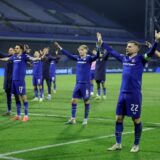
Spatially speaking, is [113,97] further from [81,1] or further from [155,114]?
[81,1]

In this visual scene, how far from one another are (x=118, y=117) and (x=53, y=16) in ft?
169

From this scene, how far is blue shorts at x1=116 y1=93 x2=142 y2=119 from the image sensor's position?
1003cm

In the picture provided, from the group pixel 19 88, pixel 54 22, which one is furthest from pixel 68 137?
A: pixel 54 22

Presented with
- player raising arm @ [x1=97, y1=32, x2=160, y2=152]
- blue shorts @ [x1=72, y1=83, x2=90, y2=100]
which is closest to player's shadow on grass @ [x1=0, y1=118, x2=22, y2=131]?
blue shorts @ [x1=72, y1=83, x2=90, y2=100]

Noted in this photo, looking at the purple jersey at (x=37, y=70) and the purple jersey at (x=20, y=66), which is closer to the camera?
the purple jersey at (x=20, y=66)

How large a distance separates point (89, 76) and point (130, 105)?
476 cm

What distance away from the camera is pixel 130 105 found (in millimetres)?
10055

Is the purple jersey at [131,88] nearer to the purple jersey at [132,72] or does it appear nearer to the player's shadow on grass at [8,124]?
the purple jersey at [132,72]

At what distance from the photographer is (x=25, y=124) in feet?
46.1

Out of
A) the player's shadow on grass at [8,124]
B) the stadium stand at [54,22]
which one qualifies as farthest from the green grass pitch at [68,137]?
the stadium stand at [54,22]

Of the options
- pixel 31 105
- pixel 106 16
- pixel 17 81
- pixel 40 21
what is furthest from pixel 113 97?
pixel 106 16

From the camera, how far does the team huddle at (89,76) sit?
10.1m

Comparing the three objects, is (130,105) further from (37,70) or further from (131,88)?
(37,70)

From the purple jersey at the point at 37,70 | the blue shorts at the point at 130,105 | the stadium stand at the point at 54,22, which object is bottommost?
→ the blue shorts at the point at 130,105
